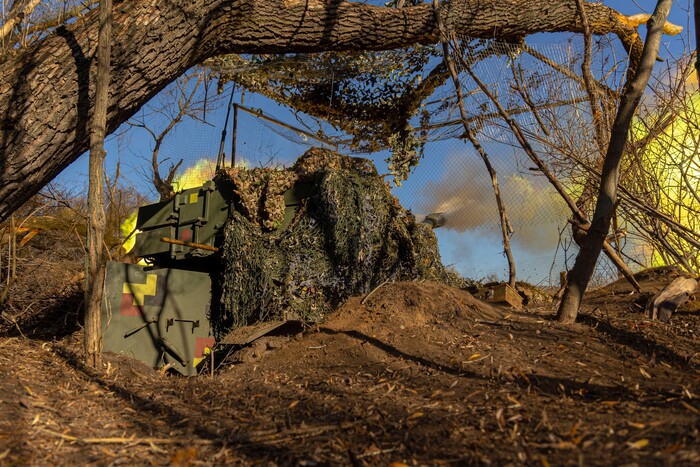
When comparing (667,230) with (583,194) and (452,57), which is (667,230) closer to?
(583,194)

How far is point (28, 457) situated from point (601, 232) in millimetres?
3903

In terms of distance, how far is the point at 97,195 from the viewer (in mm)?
4059

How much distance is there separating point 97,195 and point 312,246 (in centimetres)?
252

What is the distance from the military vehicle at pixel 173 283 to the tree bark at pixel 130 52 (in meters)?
1.76

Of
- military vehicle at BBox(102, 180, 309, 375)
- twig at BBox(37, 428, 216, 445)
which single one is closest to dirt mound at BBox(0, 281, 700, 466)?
twig at BBox(37, 428, 216, 445)

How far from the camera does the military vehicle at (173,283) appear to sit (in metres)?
5.70

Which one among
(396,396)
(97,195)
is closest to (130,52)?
(97,195)

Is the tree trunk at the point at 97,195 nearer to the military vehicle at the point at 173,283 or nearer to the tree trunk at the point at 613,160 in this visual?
the military vehicle at the point at 173,283

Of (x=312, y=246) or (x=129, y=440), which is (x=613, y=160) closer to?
(x=312, y=246)

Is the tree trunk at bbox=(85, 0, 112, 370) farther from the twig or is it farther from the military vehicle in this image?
the twig

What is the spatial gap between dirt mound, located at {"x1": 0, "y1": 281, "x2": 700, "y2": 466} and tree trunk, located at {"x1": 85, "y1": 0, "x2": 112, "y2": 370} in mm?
360

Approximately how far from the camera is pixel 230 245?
20.1 ft

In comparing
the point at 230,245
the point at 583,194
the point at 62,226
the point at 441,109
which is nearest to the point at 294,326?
the point at 230,245

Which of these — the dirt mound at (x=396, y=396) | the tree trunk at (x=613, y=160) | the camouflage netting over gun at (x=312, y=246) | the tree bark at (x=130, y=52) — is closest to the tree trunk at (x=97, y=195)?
the tree bark at (x=130, y=52)
